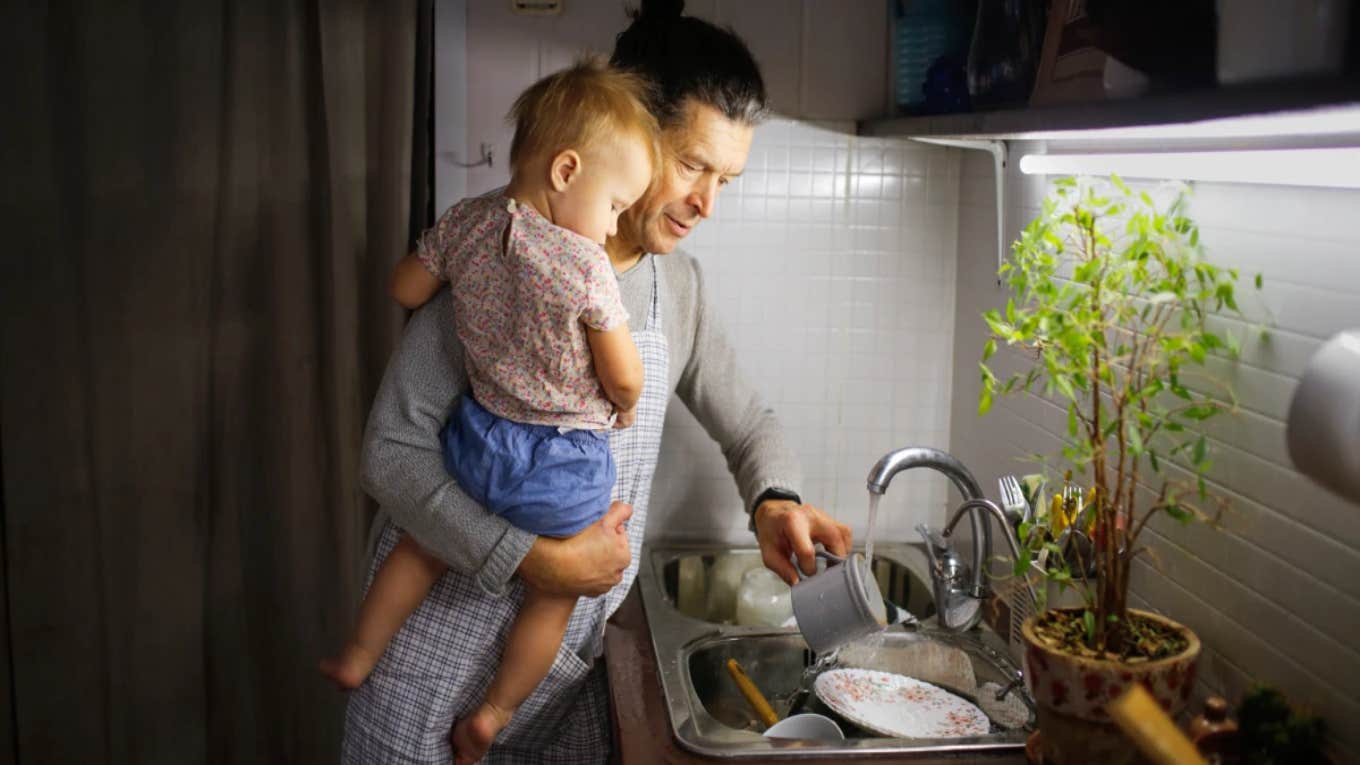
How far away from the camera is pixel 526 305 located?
156 centimetres

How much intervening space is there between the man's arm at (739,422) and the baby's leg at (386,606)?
0.56 meters

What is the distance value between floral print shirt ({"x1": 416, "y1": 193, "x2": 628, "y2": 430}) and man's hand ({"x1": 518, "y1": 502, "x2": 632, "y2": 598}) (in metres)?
0.16

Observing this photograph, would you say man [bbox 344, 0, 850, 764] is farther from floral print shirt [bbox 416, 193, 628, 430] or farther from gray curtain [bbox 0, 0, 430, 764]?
gray curtain [bbox 0, 0, 430, 764]

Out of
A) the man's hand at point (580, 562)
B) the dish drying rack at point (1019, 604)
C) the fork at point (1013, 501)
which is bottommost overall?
the dish drying rack at point (1019, 604)

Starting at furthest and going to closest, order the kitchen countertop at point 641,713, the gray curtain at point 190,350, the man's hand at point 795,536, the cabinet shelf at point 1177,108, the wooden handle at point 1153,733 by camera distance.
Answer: the gray curtain at point 190,350 → the man's hand at point 795,536 → the kitchen countertop at point 641,713 → the wooden handle at point 1153,733 → the cabinet shelf at point 1177,108

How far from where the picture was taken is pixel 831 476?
7.98ft

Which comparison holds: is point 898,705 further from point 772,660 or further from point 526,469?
point 526,469

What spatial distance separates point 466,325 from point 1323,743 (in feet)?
3.60

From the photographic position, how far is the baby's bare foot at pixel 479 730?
170 cm

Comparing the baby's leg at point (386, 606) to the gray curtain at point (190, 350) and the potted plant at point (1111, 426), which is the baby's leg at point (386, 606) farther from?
the potted plant at point (1111, 426)

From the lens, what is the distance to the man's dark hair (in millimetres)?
1759

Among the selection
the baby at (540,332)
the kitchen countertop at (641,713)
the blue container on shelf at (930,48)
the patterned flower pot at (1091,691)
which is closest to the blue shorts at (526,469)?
the baby at (540,332)

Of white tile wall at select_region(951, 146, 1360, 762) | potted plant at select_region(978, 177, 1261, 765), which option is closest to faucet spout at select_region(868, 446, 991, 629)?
white tile wall at select_region(951, 146, 1360, 762)

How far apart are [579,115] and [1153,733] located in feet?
3.18
